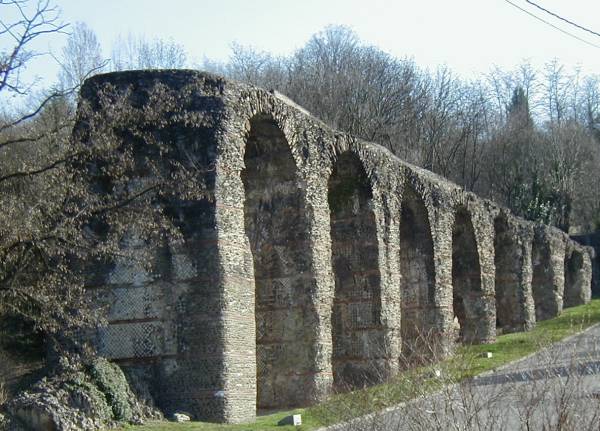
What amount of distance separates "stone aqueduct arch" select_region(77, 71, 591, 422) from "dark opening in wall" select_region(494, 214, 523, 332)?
12.3 ft

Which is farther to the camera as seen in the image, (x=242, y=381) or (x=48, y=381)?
(x=242, y=381)

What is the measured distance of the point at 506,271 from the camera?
31.7 metres

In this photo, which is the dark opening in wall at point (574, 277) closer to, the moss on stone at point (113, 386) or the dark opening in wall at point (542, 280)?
the dark opening in wall at point (542, 280)

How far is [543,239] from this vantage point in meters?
36.0

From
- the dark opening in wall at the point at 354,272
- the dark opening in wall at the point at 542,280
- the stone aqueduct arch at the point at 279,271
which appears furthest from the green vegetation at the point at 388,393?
the dark opening in wall at the point at 542,280

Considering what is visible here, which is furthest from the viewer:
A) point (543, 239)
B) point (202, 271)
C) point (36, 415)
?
Result: point (543, 239)

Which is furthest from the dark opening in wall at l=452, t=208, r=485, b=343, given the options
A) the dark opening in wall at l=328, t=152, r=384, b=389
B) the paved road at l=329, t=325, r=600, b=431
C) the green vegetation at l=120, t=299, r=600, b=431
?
the paved road at l=329, t=325, r=600, b=431

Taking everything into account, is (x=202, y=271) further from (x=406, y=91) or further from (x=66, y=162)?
(x=406, y=91)

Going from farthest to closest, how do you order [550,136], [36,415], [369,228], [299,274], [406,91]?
[550,136] → [406,91] → [369,228] → [299,274] → [36,415]

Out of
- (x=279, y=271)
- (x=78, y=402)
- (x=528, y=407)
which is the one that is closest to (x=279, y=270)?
(x=279, y=271)

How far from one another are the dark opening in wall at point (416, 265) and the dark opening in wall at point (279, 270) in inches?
232

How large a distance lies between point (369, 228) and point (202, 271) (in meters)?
6.75

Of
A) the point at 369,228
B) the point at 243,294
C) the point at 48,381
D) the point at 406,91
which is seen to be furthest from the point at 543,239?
the point at 48,381

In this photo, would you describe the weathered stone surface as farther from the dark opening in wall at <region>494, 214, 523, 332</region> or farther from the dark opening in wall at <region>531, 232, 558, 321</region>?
the dark opening in wall at <region>531, 232, 558, 321</region>
